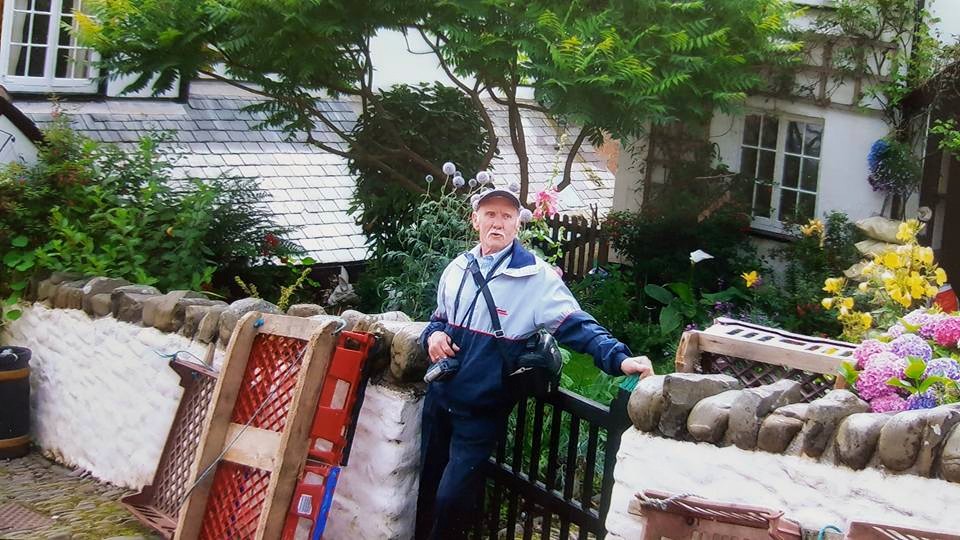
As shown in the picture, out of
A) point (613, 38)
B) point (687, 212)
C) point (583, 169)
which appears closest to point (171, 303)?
point (613, 38)

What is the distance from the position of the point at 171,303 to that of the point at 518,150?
542 centimetres

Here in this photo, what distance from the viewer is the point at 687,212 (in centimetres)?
1202

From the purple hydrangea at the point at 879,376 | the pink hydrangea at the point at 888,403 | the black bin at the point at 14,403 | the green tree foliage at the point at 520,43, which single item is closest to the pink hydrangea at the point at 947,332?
Result: the purple hydrangea at the point at 879,376

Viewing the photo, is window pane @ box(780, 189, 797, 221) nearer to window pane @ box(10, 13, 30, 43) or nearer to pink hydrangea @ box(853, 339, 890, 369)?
window pane @ box(10, 13, 30, 43)

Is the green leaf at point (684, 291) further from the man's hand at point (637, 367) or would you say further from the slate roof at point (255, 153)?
the man's hand at point (637, 367)

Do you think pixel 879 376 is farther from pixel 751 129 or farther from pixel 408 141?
pixel 751 129

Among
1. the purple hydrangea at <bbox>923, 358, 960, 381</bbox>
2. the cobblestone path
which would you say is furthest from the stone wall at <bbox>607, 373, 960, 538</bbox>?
the cobblestone path

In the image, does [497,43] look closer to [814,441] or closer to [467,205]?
[467,205]

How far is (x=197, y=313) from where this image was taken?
21.1 feet

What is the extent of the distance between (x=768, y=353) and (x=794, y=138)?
7.23 meters

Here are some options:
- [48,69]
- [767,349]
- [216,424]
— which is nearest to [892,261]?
[767,349]

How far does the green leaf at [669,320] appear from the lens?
408 inches

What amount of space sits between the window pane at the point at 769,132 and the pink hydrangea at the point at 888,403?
8152 mm

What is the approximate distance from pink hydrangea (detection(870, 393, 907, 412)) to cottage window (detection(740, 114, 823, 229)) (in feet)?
24.9
